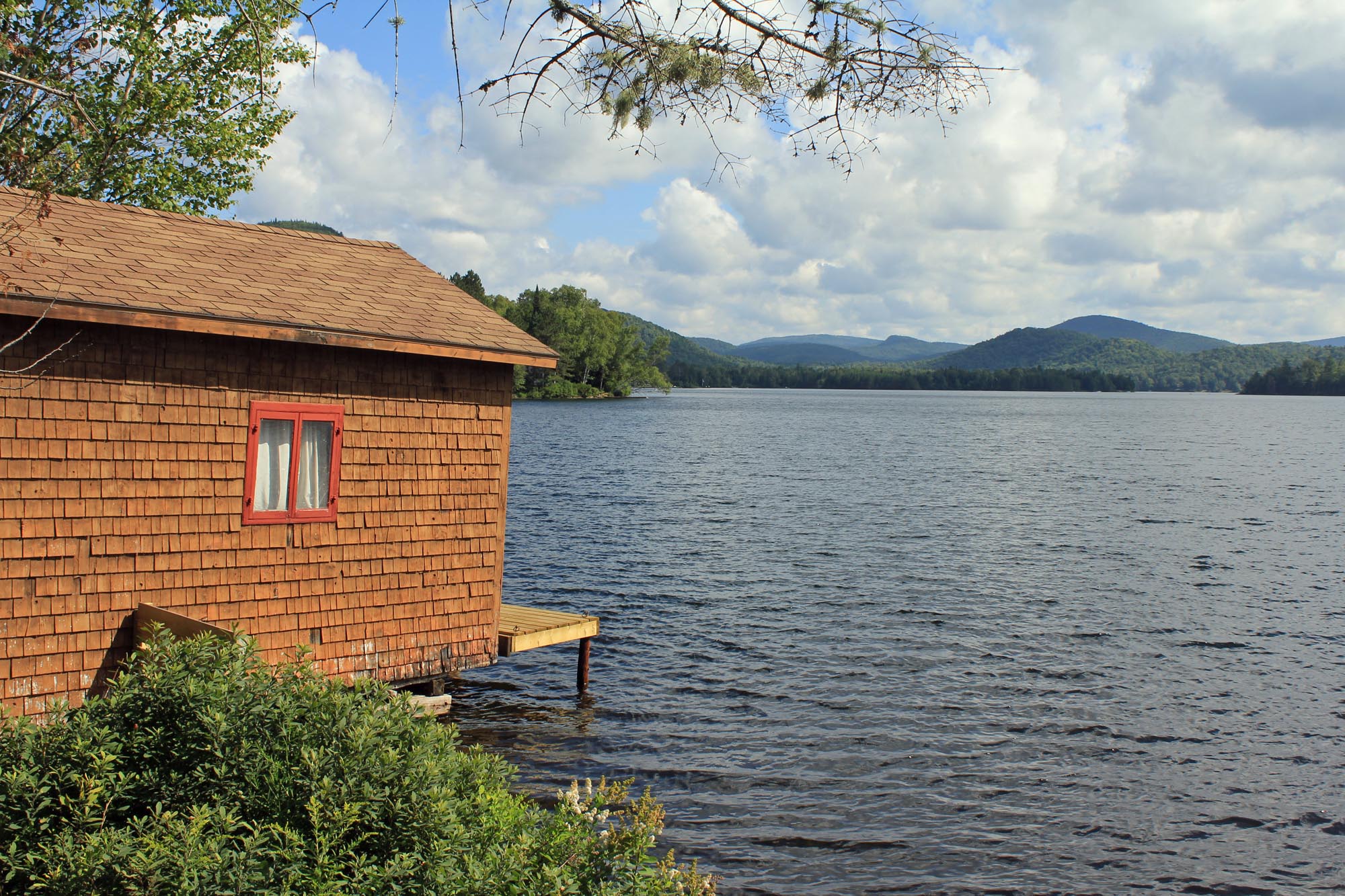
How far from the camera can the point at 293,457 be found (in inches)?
432

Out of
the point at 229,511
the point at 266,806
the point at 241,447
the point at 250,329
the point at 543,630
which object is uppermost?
the point at 250,329

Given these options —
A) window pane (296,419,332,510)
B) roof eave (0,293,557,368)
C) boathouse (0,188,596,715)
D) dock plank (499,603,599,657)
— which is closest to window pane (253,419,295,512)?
boathouse (0,188,596,715)

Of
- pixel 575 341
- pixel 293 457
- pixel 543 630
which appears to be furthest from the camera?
pixel 575 341

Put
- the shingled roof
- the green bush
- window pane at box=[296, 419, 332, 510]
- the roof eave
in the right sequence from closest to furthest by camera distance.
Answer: the green bush, the roof eave, the shingled roof, window pane at box=[296, 419, 332, 510]

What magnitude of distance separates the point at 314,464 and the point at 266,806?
6189mm

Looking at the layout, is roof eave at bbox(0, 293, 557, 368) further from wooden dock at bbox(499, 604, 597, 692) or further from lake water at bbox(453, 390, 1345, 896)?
lake water at bbox(453, 390, 1345, 896)

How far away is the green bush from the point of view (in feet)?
16.5

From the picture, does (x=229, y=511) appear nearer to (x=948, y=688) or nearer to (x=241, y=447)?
(x=241, y=447)

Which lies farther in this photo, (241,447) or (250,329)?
(241,447)

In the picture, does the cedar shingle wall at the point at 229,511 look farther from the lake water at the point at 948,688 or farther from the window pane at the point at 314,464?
the lake water at the point at 948,688

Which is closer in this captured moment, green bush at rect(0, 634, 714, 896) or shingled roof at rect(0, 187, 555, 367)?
green bush at rect(0, 634, 714, 896)

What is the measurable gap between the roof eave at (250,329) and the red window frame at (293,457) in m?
0.76

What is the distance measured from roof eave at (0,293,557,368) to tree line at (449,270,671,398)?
11688cm

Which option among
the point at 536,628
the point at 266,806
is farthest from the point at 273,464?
the point at 266,806
